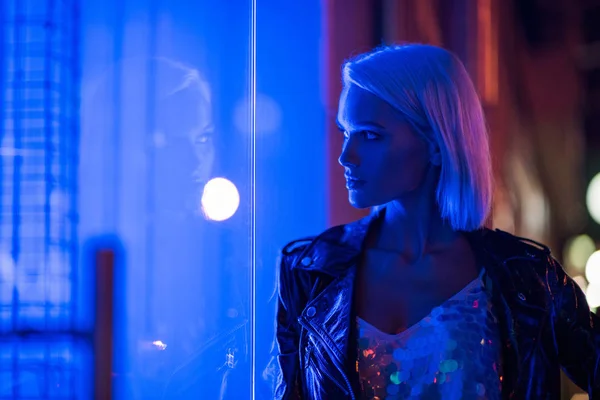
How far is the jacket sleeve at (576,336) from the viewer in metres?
1.11

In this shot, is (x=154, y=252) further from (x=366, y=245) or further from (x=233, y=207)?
(x=366, y=245)

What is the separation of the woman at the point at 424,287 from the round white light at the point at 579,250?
109cm

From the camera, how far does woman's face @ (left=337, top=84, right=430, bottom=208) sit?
1.14 metres

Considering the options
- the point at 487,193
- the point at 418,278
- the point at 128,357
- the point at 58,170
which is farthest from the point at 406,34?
the point at 128,357

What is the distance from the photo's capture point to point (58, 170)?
5.35ft

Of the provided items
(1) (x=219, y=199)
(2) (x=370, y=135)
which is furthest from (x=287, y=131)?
(2) (x=370, y=135)

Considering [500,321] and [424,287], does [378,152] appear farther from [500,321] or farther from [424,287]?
[500,321]

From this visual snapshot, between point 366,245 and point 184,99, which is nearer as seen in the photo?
point 366,245

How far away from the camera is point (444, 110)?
1.14 m

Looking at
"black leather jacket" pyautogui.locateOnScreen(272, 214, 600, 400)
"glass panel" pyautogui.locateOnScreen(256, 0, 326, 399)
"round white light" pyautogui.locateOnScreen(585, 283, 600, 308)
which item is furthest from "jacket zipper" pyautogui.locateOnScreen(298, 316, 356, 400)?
"round white light" pyautogui.locateOnScreen(585, 283, 600, 308)

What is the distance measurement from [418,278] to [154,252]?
0.76m

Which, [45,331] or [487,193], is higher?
[487,193]

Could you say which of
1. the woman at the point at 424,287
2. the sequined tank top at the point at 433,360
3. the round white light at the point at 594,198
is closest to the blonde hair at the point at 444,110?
the woman at the point at 424,287

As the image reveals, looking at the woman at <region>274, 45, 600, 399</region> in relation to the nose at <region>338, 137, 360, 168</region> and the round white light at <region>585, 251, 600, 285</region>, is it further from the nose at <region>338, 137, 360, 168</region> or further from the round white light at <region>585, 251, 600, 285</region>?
the round white light at <region>585, 251, 600, 285</region>
